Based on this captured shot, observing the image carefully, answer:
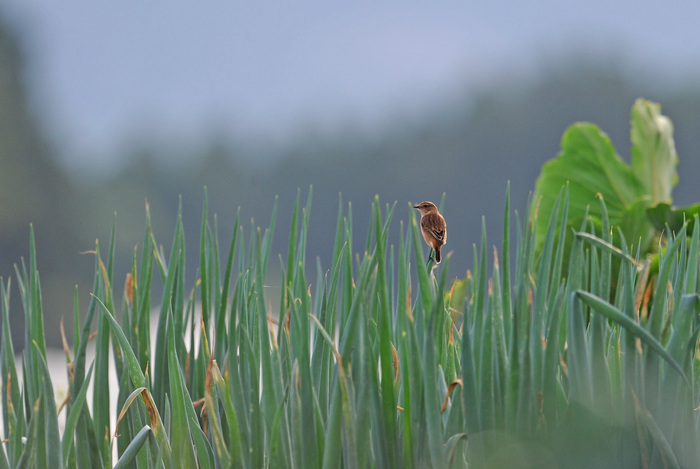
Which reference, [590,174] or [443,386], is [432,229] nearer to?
[443,386]

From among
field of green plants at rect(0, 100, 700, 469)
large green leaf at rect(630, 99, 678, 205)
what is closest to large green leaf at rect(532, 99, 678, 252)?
large green leaf at rect(630, 99, 678, 205)

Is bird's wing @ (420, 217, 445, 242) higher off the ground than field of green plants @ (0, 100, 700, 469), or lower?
higher

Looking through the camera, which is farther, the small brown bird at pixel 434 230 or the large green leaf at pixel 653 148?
Result: the large green leaf at pixel 653 148

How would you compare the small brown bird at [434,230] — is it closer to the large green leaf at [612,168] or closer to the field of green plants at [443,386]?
the field of green plants at [443,386]

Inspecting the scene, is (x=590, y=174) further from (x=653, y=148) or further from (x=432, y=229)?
(x=432, y=229)

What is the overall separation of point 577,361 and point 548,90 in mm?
30442

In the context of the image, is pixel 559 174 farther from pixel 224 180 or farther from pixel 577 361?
pixel 224 180

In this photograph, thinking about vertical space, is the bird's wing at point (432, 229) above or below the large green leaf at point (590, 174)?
above

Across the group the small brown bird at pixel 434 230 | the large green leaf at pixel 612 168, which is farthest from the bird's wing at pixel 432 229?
the large green leaf at pixel 612 168

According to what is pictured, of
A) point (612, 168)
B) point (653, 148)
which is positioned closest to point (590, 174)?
point (612, 168)

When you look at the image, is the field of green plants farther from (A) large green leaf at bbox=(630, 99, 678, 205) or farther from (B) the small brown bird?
(A) large green leaf at bbox=(630, 99, 678, 205)

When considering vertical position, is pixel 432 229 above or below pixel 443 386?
above

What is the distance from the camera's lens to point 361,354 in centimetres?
63

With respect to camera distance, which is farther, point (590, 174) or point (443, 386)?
point (590, 174)
